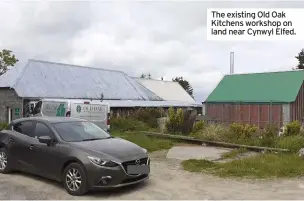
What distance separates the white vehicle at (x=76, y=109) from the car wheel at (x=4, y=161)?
21.1ft

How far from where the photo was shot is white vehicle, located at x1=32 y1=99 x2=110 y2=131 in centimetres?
1530

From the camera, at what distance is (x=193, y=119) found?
17.5 m

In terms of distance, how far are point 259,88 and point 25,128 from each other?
2269 cm

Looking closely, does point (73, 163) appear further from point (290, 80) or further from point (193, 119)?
point (290, 80)

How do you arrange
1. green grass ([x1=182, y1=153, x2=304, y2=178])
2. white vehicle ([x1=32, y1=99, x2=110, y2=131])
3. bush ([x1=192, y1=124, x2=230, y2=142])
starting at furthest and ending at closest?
white vehicle ([x1=32, y1=99, x2=110, y2=131])
bush ([x1=192, y1=124, x2=230, y2=142])
green grass ([x1=182, y1=153, x2=304, y2=178])

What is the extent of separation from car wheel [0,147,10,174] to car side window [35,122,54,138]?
3.89ft

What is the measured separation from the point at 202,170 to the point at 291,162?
2585mm

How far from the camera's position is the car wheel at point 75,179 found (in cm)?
667

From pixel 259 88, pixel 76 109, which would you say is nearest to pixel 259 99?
pixel 259 88

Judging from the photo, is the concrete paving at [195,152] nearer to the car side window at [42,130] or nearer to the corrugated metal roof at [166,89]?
the car side window at [42,130]

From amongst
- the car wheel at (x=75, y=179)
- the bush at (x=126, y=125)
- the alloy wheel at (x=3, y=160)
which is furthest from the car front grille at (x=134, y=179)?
the bush at (x=126, y=125)

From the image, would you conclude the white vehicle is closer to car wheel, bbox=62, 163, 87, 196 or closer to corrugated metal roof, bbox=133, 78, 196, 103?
car wheel, bbox=62, 163, 87, 196

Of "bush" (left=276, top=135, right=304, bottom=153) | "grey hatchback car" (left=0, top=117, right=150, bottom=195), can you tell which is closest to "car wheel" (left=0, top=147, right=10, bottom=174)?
"grey hatchback car" (left=0, top=117, right=150, bottom=195)

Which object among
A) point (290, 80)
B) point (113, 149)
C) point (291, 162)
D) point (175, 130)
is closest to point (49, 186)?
point (113, 149)
